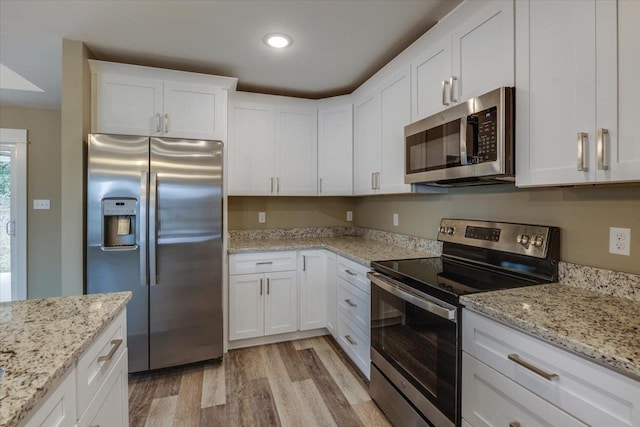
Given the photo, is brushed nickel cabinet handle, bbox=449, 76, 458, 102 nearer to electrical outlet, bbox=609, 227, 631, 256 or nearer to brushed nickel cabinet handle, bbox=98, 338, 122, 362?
electrical outlet, bbox=609, 227, 631, 256

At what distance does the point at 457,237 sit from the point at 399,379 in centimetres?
93

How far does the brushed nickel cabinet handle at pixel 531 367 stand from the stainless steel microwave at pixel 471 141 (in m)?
0.76

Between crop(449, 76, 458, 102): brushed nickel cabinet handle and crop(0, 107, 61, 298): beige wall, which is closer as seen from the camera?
crop(449, 76, 458, 102): brushed nickel cabinet handle

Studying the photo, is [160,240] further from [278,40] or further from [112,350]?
[278,40]

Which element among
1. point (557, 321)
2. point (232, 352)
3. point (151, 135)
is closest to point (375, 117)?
point (151, 135)

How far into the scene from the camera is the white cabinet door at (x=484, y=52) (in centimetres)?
140

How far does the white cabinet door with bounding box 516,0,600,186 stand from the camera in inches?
43.7

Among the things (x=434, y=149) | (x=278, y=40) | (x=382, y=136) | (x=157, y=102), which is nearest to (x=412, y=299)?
(x=434, y=149)

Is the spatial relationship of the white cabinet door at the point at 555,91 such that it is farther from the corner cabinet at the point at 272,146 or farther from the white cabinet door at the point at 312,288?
the corner cabinet at the point at 272,146

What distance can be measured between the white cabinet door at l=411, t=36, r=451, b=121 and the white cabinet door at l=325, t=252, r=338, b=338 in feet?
4.39

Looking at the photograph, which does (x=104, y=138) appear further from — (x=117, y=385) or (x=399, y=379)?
(x=399, y=379)

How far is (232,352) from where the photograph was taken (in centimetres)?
265

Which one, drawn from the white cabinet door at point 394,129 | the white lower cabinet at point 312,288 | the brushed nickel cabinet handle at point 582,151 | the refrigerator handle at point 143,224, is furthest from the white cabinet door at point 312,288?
the brushed nickel cabinet handle at point 582,151

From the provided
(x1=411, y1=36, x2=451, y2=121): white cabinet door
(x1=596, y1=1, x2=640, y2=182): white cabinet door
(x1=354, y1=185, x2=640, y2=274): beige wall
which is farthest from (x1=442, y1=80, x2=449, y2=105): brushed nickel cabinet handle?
(x1=596, y1=1, x2=640, y2=182): white cabinet door
